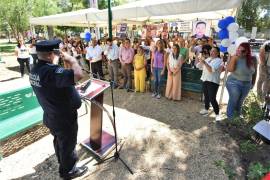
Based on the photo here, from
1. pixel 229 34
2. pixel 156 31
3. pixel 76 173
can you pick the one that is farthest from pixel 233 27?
pixel 156 31

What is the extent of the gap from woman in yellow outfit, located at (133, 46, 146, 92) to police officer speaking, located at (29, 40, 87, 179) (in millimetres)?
4072

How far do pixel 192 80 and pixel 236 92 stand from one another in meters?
1.89

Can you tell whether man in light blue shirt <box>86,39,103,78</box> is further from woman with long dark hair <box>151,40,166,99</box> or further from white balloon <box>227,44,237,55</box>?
white balloon <box>227,44,237,55</box>

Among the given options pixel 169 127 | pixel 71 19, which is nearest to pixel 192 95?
pixel 169 127

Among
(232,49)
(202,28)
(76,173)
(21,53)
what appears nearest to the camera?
(76,173)

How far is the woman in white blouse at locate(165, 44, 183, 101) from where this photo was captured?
5.78 m

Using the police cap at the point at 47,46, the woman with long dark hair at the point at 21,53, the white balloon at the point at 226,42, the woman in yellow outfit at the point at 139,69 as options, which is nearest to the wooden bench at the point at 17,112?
the police cap at the point at 47,46

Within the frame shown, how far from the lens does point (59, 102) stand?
2531mm

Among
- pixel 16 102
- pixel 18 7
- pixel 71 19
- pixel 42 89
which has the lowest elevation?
pixel 16 102

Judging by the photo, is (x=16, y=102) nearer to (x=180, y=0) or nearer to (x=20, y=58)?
(x=180, y=0)

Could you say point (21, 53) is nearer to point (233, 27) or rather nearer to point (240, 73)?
point (233, 27)

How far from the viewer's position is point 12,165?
3.40 m

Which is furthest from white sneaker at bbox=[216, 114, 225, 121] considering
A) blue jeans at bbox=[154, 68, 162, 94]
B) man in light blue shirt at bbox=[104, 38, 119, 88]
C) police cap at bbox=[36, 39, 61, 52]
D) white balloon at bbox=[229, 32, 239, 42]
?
police cap at bbox=[36, 39, 61, 52]

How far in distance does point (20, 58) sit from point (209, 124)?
7.97m
